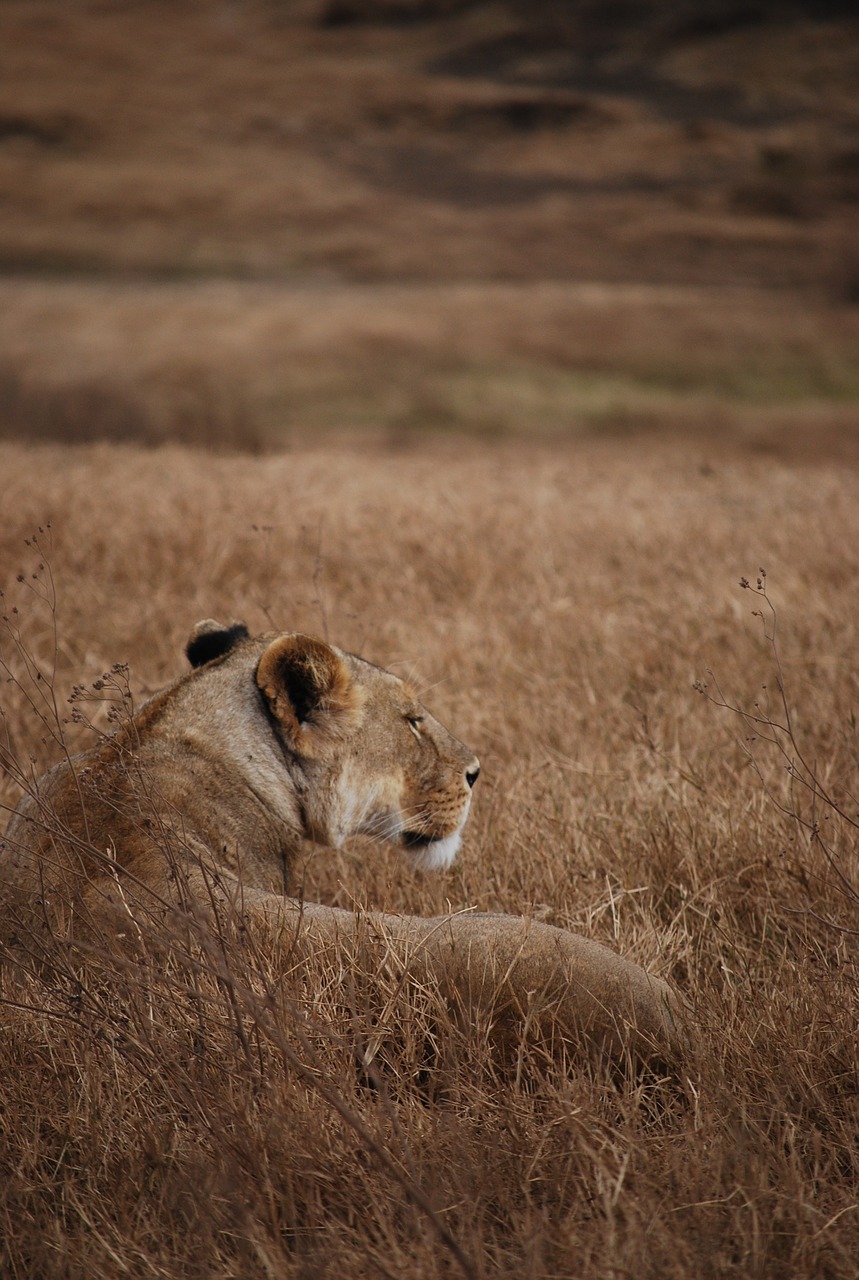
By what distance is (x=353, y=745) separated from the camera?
11.3ft

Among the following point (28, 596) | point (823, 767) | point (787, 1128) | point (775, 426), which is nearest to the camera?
point (787, 1128)

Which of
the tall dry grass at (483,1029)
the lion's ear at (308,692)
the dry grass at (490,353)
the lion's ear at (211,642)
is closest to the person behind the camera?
the tall dry grass at (483,1029)

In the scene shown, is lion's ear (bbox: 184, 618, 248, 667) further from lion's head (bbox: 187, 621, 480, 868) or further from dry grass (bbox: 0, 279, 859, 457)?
dry grass (bbox: 0, 279, 859, 457)

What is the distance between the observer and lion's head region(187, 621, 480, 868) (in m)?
3.25

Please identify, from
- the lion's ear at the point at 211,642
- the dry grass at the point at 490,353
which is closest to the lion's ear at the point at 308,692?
the lion's ear at the point at 211,642

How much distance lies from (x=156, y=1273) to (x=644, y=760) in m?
3.04

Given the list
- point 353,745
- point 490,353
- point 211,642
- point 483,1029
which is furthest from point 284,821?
point 490,353

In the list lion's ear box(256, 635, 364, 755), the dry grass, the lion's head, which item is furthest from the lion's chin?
the dry grass

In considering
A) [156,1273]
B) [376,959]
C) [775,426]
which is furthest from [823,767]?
[775,426]

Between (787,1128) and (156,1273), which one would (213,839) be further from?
(787,1128)

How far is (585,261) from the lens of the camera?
5338 cm

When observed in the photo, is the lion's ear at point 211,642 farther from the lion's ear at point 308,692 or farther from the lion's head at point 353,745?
the lion's ear at point 308,692

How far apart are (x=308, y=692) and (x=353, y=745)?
0.26 m

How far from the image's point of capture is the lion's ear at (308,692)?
318cm
